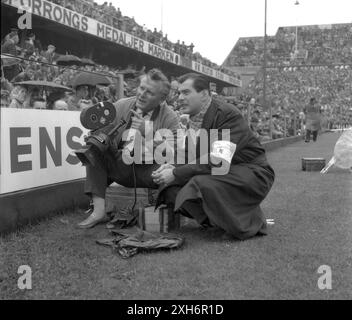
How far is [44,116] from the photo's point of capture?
499 centimetres

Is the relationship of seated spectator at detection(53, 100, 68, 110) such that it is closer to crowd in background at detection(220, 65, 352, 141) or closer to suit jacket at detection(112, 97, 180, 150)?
suit jacket at detection(112, 97, 180, 150)

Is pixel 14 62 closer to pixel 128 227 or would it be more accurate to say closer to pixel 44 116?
pixel 44 116

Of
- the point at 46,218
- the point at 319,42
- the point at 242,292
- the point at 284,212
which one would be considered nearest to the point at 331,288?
the point at 242,292

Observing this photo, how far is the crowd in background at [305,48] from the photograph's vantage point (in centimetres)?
4525

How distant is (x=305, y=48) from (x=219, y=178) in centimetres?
4561

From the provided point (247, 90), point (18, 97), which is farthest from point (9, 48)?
point (247, 90)

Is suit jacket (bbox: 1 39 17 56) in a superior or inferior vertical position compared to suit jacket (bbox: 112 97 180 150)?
superior

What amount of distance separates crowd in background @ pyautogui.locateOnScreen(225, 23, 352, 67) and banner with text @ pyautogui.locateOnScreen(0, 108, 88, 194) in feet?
135

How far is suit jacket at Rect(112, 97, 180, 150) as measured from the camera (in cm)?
483

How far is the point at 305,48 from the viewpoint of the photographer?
4719cm

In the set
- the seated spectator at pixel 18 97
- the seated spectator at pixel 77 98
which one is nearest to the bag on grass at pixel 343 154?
the seated spectator at pixel 77 98

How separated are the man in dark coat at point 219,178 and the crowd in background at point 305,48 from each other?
4187cm

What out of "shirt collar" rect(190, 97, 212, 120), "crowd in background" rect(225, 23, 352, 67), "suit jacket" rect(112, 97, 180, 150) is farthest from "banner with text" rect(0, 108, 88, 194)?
"crowd in background" rect(225, 23, 352, 67)

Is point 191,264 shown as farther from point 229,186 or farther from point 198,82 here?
point 198,82
